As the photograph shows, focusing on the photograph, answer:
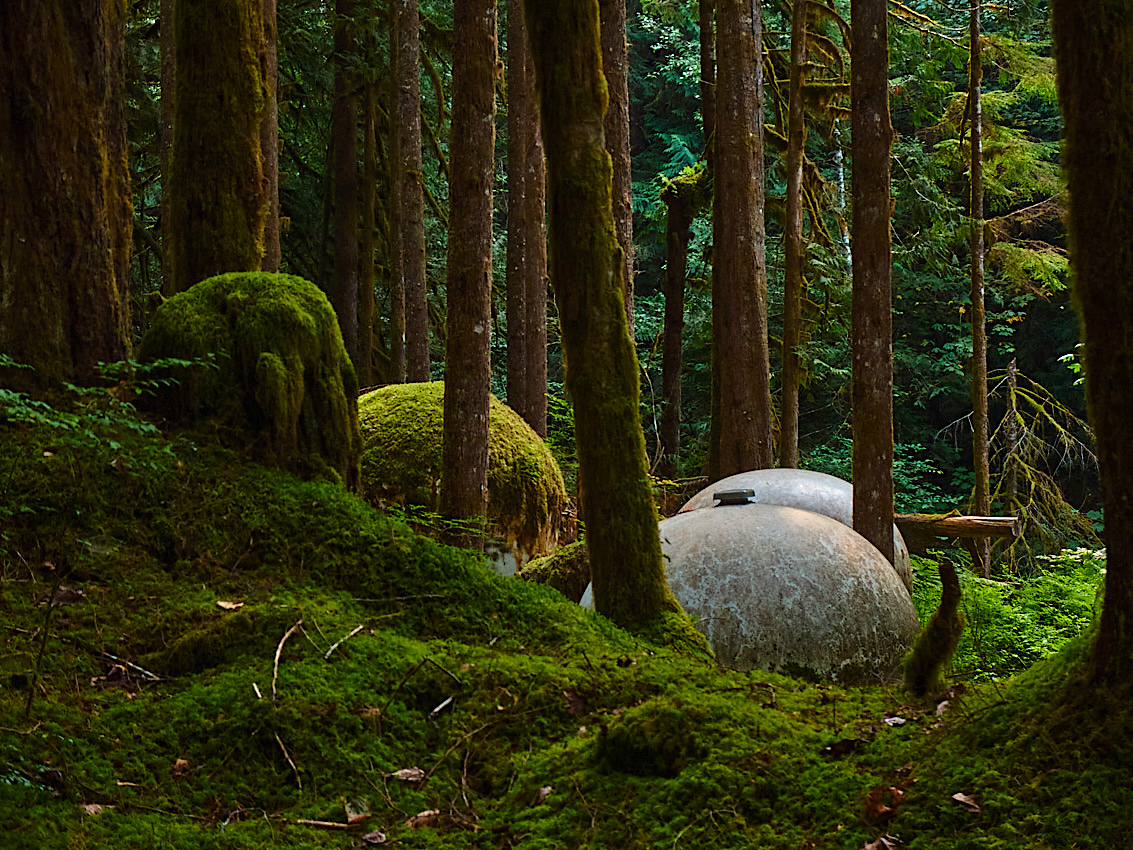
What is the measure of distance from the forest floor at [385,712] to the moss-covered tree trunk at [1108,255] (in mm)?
294

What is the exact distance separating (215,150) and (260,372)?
6.80ft

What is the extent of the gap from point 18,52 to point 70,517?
2806 millimetres

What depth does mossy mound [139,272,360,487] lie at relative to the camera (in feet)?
18.4

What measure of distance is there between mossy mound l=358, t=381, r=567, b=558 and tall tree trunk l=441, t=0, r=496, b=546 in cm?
111

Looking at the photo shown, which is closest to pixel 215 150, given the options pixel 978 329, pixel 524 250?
pixel 524 250

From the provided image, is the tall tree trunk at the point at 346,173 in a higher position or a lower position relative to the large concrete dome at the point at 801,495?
higher

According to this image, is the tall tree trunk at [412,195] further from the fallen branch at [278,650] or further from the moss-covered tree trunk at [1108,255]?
the moss-covered tree trunk at [1108,255]

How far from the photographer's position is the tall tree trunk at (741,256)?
43.3 feet

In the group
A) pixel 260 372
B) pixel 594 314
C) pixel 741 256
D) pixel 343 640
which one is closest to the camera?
pixel 343 640

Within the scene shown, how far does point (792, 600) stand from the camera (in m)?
7.55

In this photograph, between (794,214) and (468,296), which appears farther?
(794,214)

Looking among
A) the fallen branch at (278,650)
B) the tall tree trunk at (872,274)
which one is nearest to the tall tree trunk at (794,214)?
the tall tree trunk at (872,274)

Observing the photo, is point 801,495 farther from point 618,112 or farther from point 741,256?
point 618,112

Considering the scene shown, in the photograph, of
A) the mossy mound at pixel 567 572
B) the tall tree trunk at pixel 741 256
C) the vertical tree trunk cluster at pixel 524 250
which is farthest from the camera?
the vertical tree trunk cluster at pixel 524 250
